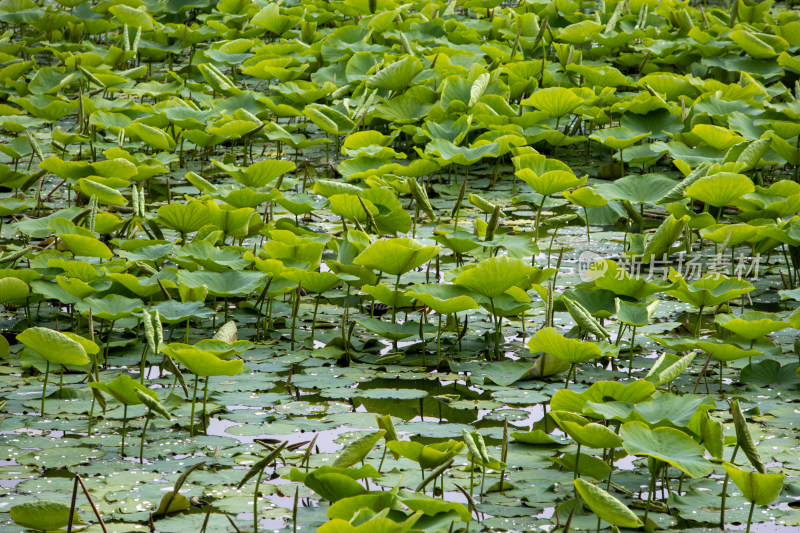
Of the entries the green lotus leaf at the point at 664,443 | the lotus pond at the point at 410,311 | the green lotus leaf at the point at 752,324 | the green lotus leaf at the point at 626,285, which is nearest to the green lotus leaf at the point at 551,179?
the lotus pond at the point at 410,311

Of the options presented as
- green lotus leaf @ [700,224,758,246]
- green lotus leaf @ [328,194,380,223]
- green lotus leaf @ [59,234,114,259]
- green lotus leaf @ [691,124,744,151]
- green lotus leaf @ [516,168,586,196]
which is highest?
green lotus leaf @ [691,124,744,151]

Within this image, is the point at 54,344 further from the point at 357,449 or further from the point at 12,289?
the point at 357,449

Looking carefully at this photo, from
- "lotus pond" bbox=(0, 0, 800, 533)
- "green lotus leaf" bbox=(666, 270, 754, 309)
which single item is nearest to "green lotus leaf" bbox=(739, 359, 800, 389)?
"lotus pond" bbox=(0, 0, 800, 533)

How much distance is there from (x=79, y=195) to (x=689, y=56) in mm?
3566

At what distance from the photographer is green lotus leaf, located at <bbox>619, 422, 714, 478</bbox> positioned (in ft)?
5.47

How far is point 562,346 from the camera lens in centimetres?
213

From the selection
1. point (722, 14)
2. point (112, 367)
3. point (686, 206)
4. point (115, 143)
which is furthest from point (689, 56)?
point (112, 367)

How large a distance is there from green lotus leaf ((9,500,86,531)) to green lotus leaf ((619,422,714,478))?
1.02m

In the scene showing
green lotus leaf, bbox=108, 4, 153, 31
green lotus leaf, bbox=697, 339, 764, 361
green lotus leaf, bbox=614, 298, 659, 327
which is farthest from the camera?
green lotus leaf, bbox=108, 4, 153, 31

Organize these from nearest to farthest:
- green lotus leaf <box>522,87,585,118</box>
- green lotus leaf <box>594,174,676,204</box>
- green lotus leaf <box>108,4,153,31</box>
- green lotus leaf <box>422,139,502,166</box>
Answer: green lotus leaf <box>594,174,676,204</box> < green lotus leaf <box>422,139,502,166</box> < green lotus leaf <box>522,87,585,118</box> < green lotus leaf <box>108,4,153,31</box>

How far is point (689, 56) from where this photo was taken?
5277 millimetres

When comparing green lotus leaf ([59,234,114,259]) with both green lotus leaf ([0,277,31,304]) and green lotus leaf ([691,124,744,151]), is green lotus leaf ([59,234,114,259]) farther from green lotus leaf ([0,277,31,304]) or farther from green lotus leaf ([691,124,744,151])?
green lotus leaf ([691,124,744,151])

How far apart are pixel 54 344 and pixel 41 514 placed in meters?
0.56

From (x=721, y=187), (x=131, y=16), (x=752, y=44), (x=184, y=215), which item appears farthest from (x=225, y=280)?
(x=131, y=16)
